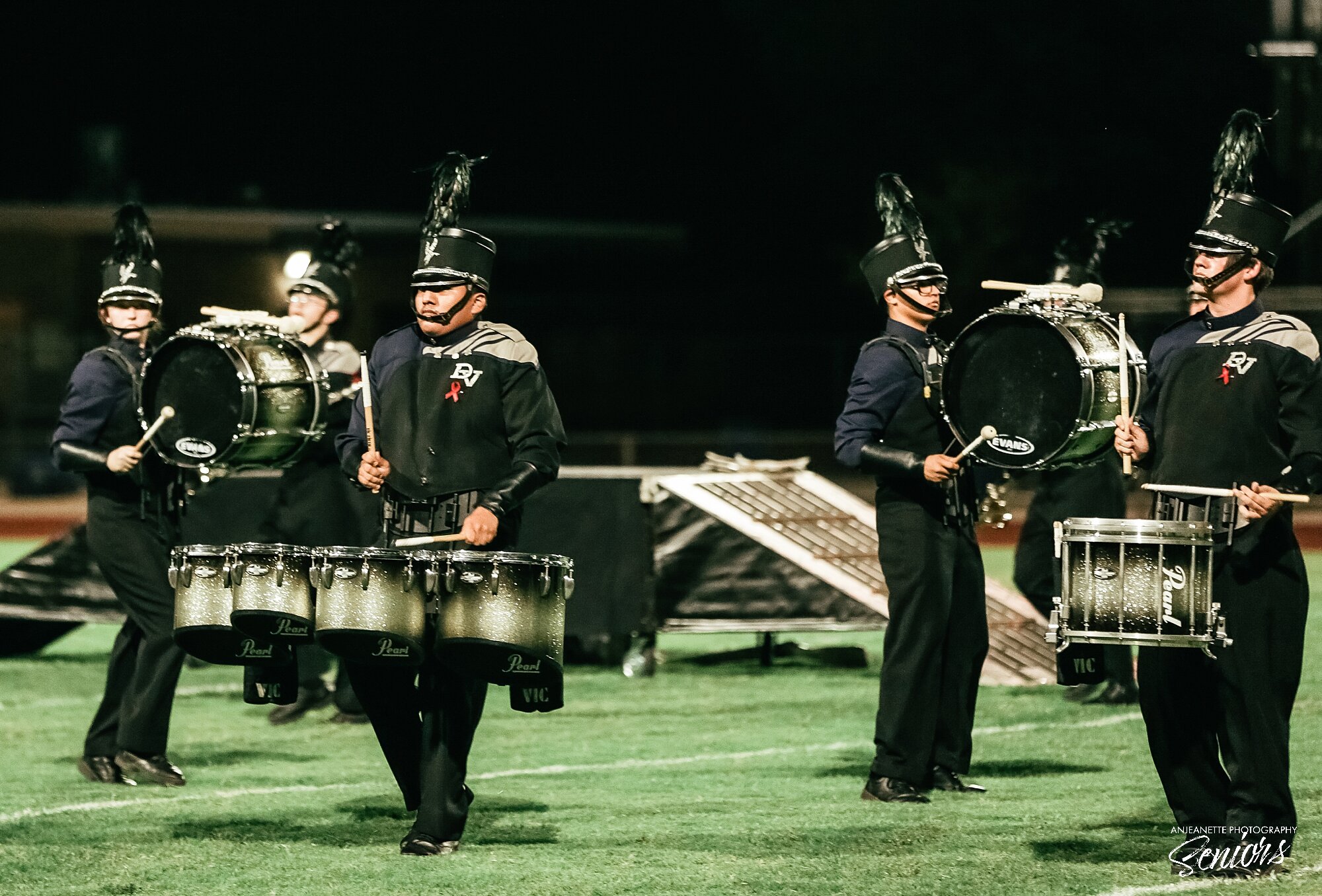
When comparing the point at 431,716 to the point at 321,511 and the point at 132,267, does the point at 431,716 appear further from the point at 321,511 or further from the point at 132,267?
the point at 321,511

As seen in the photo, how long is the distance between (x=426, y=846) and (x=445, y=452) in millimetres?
1324

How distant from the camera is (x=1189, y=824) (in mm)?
6801

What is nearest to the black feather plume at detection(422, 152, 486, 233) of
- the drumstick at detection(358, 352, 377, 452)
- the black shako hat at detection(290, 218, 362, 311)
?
the drumstick at detection(358, 352, 377, 452)

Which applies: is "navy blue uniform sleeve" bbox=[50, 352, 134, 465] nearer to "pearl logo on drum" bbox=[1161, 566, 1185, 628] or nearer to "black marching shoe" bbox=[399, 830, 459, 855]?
"black marching shoe" bbox=[399, 830, 459, 855]

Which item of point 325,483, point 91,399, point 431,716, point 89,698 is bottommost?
point 89,698

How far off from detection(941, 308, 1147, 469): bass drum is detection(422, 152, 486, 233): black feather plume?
185cm

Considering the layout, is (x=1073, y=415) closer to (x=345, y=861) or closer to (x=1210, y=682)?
(x=1210, y=682)

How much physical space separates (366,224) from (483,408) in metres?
31.1

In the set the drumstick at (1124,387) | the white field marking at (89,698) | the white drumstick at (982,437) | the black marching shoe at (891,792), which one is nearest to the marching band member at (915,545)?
the black marching shoe at (891,792)

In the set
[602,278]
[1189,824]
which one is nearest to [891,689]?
[1189,824]

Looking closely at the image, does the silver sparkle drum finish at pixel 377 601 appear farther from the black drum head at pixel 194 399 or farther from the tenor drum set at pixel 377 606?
the black drum head at pixel 194 399

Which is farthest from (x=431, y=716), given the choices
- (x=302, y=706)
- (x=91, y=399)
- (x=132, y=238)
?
(x=302, y=706)

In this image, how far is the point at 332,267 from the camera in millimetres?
10688

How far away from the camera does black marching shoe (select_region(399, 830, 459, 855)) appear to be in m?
7.08
